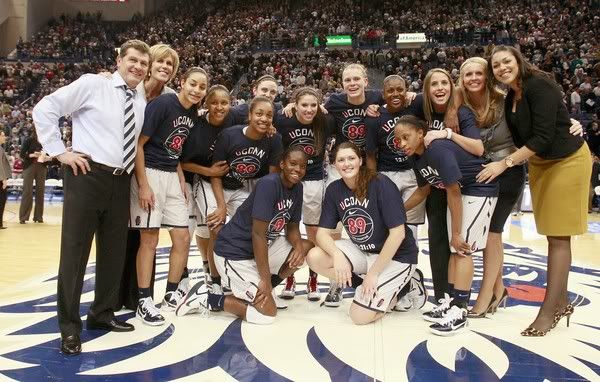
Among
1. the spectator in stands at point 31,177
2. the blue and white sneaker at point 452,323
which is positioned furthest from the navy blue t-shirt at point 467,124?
the spectator in stands at point 31,177

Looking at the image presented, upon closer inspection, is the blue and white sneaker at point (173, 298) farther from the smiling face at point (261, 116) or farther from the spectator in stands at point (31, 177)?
the spectator in stands at point (31, 177)

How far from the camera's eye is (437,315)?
3.35m

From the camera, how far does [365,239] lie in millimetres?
3434

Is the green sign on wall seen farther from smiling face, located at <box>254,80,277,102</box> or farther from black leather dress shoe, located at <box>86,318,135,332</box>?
black leather dress shoe, located at <box>86,318,135,332</box>

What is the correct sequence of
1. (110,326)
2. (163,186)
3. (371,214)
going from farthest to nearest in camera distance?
(163,186)
(371,214)
(110,326)

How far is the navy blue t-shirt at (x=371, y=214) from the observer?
10.8 feet

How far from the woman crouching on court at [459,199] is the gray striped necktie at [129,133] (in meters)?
1.59

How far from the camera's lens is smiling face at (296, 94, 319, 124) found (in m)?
3.73

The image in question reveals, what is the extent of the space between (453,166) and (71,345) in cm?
234

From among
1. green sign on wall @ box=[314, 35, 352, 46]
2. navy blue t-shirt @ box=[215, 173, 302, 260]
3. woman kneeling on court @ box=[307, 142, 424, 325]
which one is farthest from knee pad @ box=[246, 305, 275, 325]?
green sign on wall @ box=[314, 35, 352, 46]

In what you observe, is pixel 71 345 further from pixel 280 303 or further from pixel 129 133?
pixel 280 303

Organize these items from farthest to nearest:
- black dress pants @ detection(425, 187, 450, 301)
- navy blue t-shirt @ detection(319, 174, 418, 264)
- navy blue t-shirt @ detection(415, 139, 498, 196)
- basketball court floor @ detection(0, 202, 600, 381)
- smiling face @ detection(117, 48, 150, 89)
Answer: black dress pants @ detection(425, 187, 450, 301) → navy blue t-shirt @ detection(319, 174, 418, 264) → navy blue t-shirt @ detection(415, 139, 498, 196) → smiling face @ detection(117, 48, 150, 89) → basketball court floor @ detection(0, 202, 600, 381)

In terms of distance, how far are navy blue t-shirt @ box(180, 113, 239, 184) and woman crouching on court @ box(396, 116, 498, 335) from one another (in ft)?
4.20

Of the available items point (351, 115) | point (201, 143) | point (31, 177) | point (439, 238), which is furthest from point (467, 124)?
point (31, 177)
